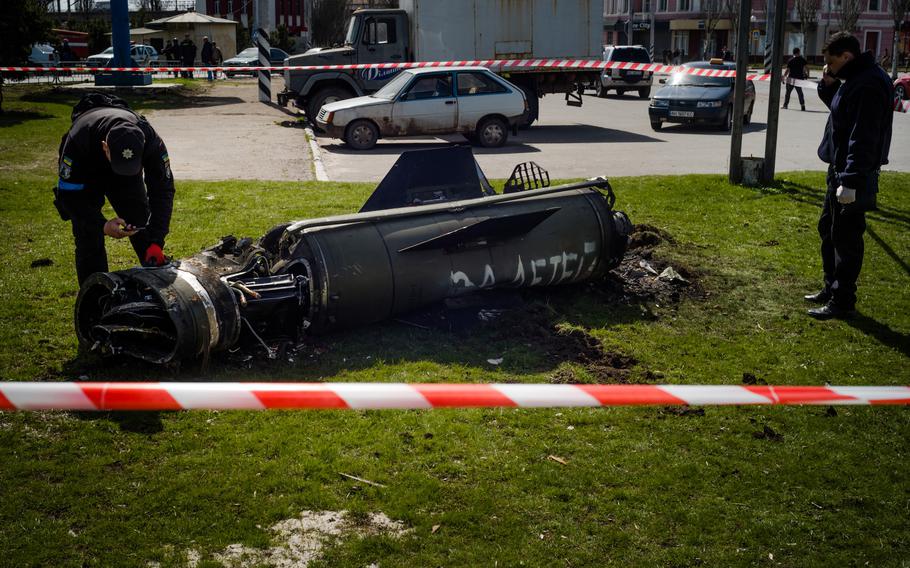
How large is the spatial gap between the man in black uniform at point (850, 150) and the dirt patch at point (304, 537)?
4.28m

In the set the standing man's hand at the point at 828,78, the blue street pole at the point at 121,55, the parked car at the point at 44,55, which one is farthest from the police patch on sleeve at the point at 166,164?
the parked car at the point at 44,55

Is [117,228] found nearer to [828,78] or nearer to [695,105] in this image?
[828,78]

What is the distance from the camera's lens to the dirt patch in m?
3.62

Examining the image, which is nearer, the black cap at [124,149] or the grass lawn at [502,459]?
the grass lawn at [502,459]

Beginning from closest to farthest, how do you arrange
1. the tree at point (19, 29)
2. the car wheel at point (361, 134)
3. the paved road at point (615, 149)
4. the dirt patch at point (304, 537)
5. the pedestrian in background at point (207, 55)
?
the dirt patch at point (304, 537) < the paved road at point (615, 149) < the car wheel at point (361, 134) < the tree at point (19, 29) < the pedestrian in background at point (207, 55)

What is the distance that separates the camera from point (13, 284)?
23.6ft

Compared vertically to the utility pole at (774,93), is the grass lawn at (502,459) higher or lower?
lower

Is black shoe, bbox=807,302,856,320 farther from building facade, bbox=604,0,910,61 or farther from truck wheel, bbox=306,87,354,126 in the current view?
building facade, bbox=604,0,910,61

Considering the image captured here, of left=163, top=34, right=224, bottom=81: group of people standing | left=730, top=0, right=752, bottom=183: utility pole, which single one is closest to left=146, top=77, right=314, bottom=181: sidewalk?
left=730, top=0, right=752, bottom=183: utility pole

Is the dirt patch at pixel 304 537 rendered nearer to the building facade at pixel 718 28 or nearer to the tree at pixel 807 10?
the building facade at pixel 718 28

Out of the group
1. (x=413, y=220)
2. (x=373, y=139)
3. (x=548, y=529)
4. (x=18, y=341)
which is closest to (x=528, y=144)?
(x=373, y=139)

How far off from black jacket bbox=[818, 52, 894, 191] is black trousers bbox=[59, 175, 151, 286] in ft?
16.3

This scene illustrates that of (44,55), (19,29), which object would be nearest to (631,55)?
(19,29)

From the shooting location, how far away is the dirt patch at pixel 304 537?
3.62 meters
